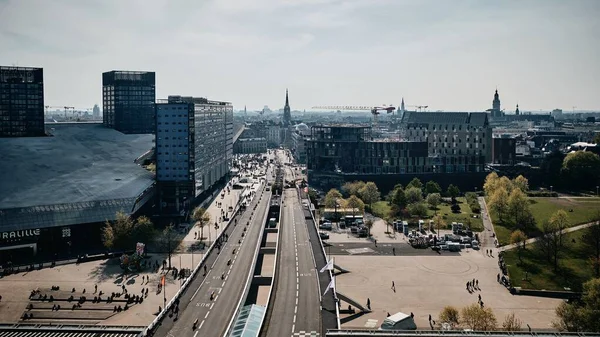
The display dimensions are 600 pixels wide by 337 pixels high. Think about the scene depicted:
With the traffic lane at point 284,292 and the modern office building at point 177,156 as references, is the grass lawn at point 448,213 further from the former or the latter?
the modern office building at point 177,156

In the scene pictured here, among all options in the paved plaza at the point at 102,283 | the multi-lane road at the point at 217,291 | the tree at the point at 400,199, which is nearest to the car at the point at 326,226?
the multi-lane road at the point at 217,291

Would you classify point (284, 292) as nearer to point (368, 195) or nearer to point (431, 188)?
point (368, 195)

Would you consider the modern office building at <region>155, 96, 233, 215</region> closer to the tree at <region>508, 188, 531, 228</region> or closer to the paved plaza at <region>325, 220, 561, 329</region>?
the paved plaza at <region>325, 220, 561, 329</region>

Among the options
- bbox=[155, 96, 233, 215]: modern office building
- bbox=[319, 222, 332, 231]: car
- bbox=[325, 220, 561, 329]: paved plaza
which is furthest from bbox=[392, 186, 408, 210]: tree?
bbox=[155, 96, 233, 215]: modern office building

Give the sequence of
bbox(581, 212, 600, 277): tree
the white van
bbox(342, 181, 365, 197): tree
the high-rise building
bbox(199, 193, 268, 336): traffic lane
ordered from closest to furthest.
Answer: bbox(199, 193, 268, 336): traffic lane, the white van, bbox(581, 212, 600, 277): tree, bbox(342, 181, 365, 197): tree, the high-rise building

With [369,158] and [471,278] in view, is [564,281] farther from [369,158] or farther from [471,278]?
[369,158]

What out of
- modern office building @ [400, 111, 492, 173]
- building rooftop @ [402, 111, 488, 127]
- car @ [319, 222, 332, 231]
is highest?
building rooftop @ [402, 111, 488, 127]

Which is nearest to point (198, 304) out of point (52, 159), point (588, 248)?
point (588, 248)
